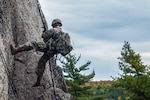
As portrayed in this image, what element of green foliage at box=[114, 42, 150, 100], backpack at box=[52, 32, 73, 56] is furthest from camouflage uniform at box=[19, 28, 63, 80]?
green foliage at box=[114, 42, 150, 100]

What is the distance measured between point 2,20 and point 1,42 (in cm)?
142

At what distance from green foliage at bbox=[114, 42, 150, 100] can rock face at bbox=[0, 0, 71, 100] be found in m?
15.9

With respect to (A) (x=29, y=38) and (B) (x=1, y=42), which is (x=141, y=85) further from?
(B) (x=1, y=42)

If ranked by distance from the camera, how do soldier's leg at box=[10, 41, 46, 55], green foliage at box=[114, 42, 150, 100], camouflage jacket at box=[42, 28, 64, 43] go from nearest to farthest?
camouflage jacket at box=[42, 28, 64, 43]
soldier's leg at box=[10, 41, 46, 55]
green foliage at box=[114, 42, 150, 100]

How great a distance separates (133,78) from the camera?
1272 inches

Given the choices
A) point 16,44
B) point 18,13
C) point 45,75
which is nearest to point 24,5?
point 18,13

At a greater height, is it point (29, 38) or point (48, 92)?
point (29, 38)

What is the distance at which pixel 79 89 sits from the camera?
4878 centimetres

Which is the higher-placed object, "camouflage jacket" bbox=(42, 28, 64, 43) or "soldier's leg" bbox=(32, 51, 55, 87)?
"camouflage jacket" bbox=(42, 28, 64, 43)

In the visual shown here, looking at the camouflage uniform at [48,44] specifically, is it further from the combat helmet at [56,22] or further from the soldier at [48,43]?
the combat helmet at [56,22]

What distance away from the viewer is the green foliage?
31.9m

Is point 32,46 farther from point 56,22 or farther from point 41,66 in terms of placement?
point 56,22

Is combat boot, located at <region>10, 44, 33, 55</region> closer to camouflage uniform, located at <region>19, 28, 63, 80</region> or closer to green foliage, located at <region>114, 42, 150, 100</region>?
camouflage uniform, located at <region>19, 28, 63, 80</region>

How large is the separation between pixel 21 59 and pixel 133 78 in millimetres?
18667
